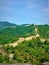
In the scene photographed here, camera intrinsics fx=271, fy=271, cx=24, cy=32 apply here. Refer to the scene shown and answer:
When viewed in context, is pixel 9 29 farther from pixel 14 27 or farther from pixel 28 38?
pixel 28 38

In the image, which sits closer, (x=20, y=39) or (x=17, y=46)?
(x=17, y=46)

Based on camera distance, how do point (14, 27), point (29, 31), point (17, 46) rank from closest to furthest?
point (17, 46) → point (29, 31) → point (14, 27)

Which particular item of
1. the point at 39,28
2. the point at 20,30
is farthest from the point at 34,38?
the point at 20,30

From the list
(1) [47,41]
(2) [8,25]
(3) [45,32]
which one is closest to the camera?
(1) [47,41]

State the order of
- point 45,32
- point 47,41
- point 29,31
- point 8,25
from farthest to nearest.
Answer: point 8,25 < point 29,31 < point 45,32 < point 47,41

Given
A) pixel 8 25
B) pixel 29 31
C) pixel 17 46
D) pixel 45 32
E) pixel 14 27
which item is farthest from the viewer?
pixel 8 25

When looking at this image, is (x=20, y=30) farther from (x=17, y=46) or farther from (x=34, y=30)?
(x=17, y=46)

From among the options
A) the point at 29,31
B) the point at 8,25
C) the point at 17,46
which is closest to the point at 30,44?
the point at 17,46

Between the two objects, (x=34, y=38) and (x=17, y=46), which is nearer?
(x=17, y=46)

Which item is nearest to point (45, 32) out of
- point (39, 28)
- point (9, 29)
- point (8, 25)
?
point (39, 28)
